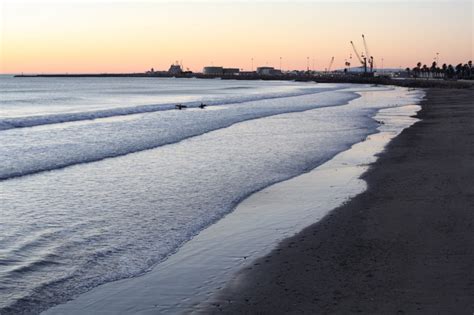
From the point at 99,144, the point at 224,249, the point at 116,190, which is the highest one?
the point at 99,144

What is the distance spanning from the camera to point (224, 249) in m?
9.05

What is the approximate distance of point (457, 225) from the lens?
32.1 feet

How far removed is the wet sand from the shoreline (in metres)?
0.33

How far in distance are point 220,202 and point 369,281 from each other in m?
5.75

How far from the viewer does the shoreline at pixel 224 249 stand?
6812mm

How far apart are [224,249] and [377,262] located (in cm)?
246

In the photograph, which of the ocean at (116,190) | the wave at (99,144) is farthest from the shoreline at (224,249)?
the wave at (99,144)

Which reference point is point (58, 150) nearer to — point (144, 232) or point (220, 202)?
point (220, 202)

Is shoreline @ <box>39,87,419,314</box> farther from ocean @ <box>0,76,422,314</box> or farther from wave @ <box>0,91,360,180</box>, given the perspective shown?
wave @ <box>0,91,360,180</box>

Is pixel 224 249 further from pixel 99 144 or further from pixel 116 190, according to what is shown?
pixel 99 144

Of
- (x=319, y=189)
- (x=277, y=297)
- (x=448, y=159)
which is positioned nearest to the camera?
(x=277, y=297)

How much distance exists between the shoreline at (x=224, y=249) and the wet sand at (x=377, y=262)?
0.33 meters

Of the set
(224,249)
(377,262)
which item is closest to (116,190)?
(224,249)

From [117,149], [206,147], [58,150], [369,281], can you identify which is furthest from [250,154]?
[369,281]
